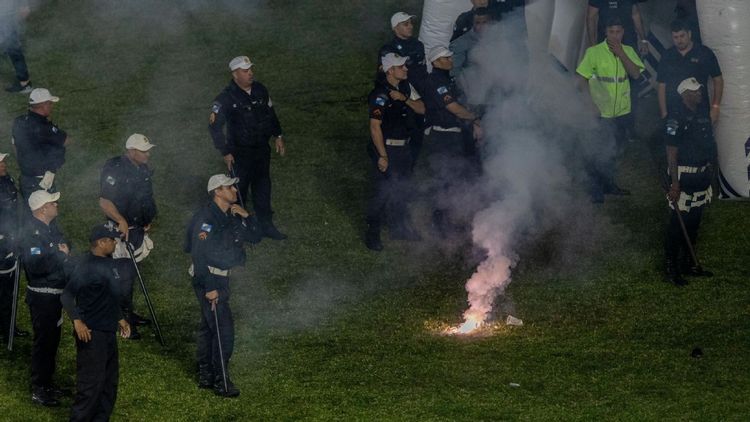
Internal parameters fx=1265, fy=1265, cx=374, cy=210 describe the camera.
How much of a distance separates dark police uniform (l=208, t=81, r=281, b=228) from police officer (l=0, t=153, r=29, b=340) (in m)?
2.41

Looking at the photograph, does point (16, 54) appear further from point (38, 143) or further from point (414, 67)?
point (414, 67)

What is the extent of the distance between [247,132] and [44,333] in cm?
383

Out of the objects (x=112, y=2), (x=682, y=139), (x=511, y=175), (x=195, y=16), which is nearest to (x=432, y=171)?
(x=511, y=175)

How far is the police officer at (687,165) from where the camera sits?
41.4ft

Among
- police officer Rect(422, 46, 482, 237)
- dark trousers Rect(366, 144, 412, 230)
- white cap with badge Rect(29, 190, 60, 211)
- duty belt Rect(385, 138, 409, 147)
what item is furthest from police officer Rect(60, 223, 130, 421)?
police officer Rect(422, 46, 482, 237)

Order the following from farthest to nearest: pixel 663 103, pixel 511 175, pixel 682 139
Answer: pixel 511 175 < pixel 663 103 < pixel 682 139

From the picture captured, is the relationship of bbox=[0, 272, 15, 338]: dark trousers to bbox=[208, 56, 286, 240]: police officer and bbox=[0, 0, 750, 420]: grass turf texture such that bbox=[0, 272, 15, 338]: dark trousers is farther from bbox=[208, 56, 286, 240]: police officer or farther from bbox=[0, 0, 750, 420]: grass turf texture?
bbox=[208, 56, 286, 240]: police officer

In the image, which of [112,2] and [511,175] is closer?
[511,175]

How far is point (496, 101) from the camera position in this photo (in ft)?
49.8

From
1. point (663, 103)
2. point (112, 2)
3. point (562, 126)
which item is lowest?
point (112, 2)

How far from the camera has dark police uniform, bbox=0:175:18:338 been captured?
38.6 ft

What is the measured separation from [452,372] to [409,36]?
4.90 meters

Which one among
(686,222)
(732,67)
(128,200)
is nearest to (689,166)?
(686,222)

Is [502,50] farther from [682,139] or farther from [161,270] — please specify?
[161,270]
